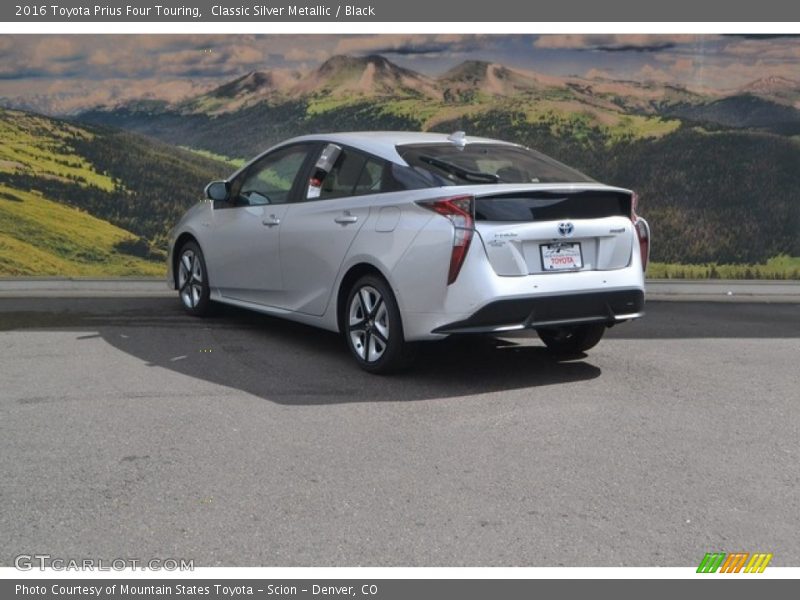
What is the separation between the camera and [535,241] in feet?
23.5

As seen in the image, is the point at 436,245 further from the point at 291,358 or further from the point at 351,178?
the point at 291,358

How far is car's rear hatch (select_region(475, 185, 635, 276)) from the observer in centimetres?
705

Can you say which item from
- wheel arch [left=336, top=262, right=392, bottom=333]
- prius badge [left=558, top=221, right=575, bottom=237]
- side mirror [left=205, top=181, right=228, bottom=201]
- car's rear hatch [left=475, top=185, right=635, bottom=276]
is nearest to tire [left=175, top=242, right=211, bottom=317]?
side mirror [left=205, top=181, right=228, bottom=201]

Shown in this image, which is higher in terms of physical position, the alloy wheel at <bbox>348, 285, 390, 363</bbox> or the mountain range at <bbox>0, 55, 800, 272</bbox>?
the mountain range at <bbox>0, 55, 800, 272</bbox>

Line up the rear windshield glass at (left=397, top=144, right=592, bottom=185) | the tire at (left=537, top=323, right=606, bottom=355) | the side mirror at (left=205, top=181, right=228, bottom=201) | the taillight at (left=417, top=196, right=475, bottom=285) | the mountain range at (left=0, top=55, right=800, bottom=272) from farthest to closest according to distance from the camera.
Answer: the mountain range at (left=0, top=55, right=800, bottom=272), the side mirror at (left=205, top=181, right=228, bottom=201), the tire at (left=537, top=323, right=606, bottom=355), the rear windshield glass at (left=397, top=144, right=592, bottom=185), the taillight at (left=417, top=196, right=475, bottom=285)

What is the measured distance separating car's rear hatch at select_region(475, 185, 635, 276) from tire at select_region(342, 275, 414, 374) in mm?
829

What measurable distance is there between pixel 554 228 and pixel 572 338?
148cm

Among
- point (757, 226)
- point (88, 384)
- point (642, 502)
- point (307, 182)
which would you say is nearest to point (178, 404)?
point (88, 384)

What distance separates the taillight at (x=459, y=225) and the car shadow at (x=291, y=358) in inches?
32.9

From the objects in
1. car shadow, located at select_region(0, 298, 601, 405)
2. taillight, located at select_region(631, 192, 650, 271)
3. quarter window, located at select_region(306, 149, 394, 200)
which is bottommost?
car shadow, located at select_region(0, 298, 601, 405)

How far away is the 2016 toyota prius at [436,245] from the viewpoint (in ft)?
23.1

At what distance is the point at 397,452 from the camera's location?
5.90 m

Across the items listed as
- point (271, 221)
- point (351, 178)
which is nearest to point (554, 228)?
point (351, 178)

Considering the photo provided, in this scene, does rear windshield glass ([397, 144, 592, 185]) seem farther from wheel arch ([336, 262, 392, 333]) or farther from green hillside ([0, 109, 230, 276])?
green hillside ([0, 109, 230, 276])
